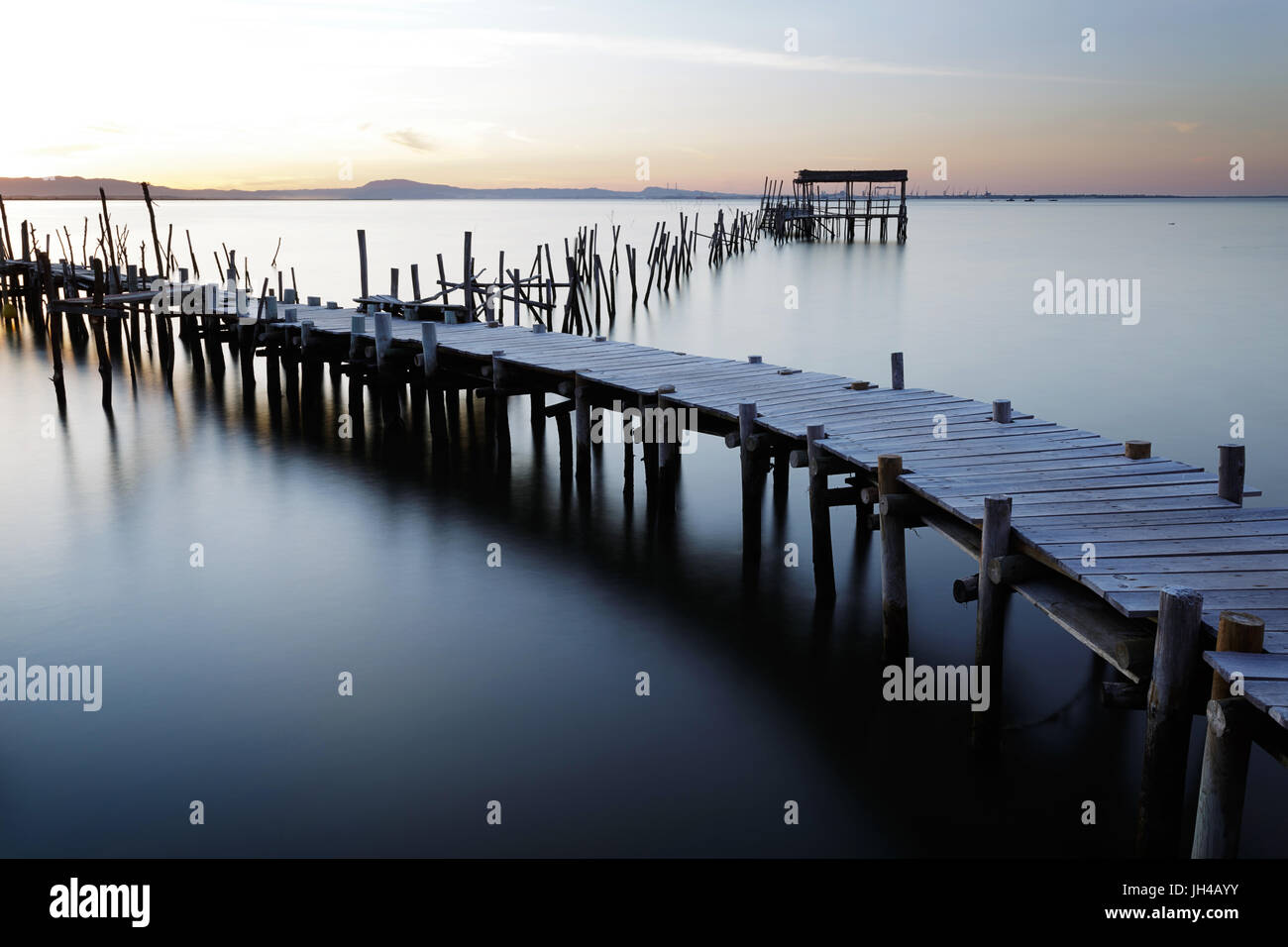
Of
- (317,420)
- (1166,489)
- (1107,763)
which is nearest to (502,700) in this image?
(1107,763)

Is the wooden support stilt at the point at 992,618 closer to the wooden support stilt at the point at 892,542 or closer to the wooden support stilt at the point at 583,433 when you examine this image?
the wooden support stilt at the point at 892,542

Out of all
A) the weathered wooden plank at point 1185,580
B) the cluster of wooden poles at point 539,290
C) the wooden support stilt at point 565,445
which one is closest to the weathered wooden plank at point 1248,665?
the weathered wooden plank at point 1185,580

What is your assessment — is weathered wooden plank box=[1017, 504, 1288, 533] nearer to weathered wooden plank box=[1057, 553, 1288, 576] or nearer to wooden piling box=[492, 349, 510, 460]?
weathered wooden plank box=[1057, 553, 1288, 576]

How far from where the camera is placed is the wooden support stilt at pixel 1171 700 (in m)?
5.02

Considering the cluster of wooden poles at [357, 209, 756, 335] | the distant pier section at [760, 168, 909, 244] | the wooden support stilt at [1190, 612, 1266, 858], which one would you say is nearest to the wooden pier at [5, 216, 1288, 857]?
the wooden support stilt at [1190, 612, 1266, 858]

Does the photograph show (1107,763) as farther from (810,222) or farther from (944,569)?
(810,222)

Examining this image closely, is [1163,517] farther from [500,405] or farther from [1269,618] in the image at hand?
[500,405]

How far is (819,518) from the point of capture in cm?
932

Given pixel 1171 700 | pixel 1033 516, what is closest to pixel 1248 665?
pixel 1171 700

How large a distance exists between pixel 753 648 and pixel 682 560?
87.4 inches

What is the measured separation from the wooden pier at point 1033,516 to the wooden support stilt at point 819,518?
2 cm

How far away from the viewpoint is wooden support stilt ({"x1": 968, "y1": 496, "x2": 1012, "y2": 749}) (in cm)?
652

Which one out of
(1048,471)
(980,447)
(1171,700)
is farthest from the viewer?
(980,447)

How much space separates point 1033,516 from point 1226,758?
94.9 inches
